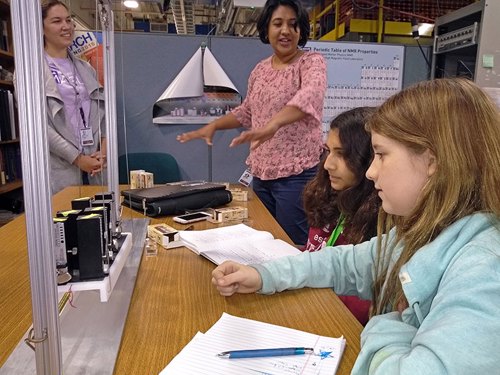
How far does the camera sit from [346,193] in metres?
1.16

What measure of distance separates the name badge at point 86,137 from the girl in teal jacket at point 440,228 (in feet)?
2.00

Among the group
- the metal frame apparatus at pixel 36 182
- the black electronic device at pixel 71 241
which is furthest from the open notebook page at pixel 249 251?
the metal frame apparatus at pixel 36 182

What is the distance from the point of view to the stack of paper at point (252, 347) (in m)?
0.58

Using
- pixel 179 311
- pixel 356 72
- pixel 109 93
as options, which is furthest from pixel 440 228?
pixel 356 72

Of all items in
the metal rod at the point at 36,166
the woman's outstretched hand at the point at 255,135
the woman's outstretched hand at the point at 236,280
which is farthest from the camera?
the woman's outstretched hand at the point at 255,135

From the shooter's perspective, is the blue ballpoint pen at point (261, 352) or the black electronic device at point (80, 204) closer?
the blue ballpoint pen at point (261, 352)

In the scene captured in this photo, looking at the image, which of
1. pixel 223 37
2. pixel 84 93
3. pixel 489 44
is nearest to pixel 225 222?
pixel 84 93

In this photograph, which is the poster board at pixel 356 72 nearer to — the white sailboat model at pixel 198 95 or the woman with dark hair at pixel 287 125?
the white sailboat model at pixel 198 95

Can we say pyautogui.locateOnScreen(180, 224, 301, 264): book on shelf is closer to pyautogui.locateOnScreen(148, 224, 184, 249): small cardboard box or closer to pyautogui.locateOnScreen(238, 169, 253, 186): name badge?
pyautogui.locateOnScreen(148, 224, 184, 249): small cardboard box

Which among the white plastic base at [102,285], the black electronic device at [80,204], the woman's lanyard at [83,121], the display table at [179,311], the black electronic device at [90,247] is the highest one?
the woman's lanyard at [83,121]

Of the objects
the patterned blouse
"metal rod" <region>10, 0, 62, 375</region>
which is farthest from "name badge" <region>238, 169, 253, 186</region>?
"metal rod" <region>10, 0, 62, 375</region>

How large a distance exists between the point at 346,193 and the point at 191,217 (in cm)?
50

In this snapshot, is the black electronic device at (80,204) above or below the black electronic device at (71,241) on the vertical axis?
above

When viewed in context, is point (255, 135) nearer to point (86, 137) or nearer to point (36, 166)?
point (86, 137)
